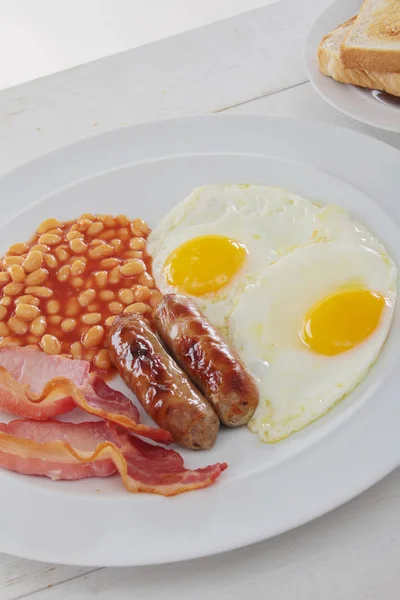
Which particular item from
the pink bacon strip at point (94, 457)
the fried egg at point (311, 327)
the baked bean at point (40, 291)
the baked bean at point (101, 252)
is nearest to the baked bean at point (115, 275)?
the baked bean at point (101, 252)

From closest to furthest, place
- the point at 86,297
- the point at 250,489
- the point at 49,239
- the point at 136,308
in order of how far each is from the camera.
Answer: the point at 250,489
the point at 136,308
the point at 86,297
the point at 49,239

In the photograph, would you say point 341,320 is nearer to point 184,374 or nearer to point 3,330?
point 184,374

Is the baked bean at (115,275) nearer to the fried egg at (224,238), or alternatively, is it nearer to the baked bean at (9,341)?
the fried egg at (224,238)

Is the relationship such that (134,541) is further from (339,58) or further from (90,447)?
(339,58)

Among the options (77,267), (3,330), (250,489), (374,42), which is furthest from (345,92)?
(250,489)

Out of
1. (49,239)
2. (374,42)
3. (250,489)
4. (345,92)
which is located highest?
(374,42)

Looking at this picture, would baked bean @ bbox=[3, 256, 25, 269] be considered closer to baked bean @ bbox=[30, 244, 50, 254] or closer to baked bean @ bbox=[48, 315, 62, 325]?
baked bean @ bbox=[30, 244, 50, 254]

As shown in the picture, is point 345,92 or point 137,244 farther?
point 345,92
